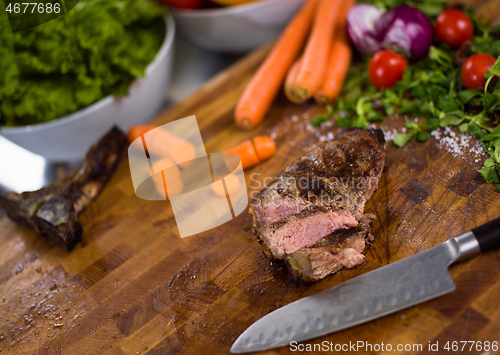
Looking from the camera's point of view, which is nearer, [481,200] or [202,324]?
[202,324]

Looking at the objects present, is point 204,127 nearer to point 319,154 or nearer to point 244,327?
point 319,154

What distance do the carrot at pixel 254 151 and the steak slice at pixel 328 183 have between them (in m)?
0.48

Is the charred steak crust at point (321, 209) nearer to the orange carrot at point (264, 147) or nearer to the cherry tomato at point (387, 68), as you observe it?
the orange carrot at point (264, 147)

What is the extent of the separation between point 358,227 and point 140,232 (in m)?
1.51


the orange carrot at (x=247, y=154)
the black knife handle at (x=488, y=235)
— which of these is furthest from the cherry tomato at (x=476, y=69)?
the orange carrot at (x=247, y=154)

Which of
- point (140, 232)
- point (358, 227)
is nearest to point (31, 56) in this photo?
point (140, 232)

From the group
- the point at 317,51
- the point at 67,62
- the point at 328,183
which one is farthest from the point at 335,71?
the point at 67,62

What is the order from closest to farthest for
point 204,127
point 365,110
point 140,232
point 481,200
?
point 481,200 → point 140,232 → point 365,110 → point 204,127

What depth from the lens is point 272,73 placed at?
144 inches

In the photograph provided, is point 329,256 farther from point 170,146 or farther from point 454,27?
point 454,27

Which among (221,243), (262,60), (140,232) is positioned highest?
(262,60)

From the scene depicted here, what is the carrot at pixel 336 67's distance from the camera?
343cm

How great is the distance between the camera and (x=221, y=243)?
261 cm

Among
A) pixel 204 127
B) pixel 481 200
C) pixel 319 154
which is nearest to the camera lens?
pixel 481 200
